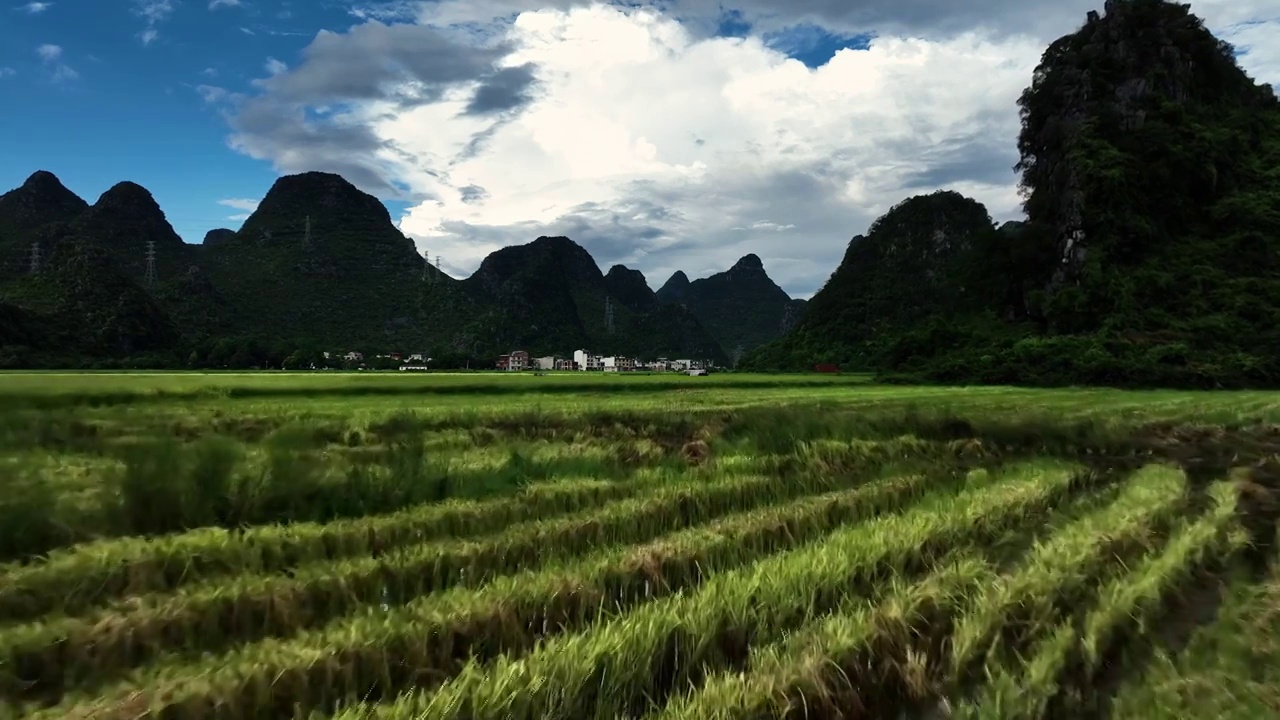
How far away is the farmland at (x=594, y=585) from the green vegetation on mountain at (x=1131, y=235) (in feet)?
130

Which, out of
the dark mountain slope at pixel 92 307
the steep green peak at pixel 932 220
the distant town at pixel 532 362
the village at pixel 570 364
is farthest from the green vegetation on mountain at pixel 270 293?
the steep green peak at pixel 932 220

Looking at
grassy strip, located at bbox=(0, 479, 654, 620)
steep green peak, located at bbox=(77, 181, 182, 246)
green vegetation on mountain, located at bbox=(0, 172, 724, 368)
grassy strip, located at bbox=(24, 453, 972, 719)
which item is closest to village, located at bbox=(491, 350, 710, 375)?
green vegetation on mountain, located at bbox=(0, 172, 724, 368)

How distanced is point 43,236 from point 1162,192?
14204 cm

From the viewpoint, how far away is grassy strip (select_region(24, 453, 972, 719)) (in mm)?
2680

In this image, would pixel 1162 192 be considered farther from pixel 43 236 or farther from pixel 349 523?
pixel 43 236

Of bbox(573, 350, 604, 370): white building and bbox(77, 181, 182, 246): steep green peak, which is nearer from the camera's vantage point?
bbox(77, 181, 182, 246): steep green peak

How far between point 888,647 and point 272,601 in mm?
3875

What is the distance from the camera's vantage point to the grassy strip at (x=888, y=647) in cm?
278

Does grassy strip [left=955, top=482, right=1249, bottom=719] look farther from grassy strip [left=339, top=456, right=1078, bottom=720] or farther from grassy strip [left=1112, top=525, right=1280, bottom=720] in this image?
grassy strip [left=339, top=456, right=1078, bottom=720]

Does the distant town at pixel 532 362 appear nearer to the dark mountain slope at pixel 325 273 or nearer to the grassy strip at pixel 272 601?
the dark mountain slope at pixel 325 273

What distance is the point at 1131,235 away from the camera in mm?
54875

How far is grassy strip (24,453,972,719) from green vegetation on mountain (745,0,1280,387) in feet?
144

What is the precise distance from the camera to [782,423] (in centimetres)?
1183

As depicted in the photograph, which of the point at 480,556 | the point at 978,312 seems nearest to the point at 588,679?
the point at 480,556
